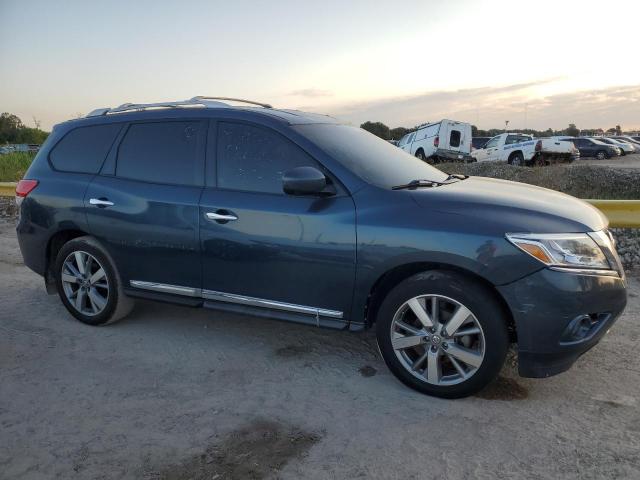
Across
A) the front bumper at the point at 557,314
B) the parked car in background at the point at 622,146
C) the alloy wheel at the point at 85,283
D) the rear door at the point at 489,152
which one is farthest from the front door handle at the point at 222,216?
the parked car in background at the point at 622,146

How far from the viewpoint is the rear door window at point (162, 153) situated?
160 inches

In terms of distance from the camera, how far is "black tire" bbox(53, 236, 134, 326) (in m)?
4.37

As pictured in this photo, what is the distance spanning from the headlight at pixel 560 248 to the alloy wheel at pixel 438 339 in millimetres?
487

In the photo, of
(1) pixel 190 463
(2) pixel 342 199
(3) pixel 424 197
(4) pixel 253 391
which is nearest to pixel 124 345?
(4) pixel 253 391

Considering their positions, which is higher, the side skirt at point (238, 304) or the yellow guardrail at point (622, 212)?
the yellow guardrail at point (622, 212)

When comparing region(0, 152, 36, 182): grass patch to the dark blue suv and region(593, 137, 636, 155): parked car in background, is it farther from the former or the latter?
region(593, 137, 636, 155): parked car in background

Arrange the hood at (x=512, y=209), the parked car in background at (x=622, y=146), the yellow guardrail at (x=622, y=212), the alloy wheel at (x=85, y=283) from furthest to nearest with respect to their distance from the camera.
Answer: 1. the parked car in background at (x=622, y=146)
2. the yellow guardrail at (x=622, y=212)
3. the alloy wheel at (x=85, y=283)
4. the hood at (x=512, y=209)

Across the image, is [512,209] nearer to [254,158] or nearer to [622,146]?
[254,158]

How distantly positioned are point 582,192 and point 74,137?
8.02 m

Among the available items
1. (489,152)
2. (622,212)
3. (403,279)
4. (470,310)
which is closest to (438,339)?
(470,310)

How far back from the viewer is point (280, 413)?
3152 millimetres

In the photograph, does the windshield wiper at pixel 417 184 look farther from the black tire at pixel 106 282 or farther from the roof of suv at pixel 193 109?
the black tire at pixel 106 282

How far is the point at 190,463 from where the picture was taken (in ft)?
8.80

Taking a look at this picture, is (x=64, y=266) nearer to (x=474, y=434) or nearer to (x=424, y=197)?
(x=424, y=197)
